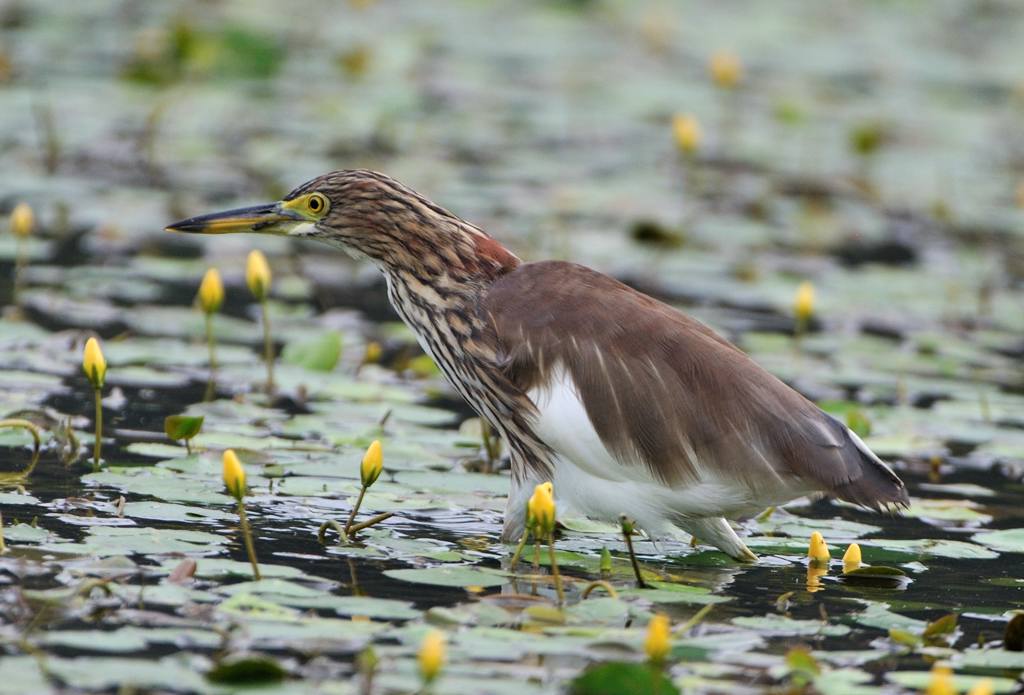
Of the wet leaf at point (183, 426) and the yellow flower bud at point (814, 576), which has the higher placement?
the wet leaf at point (183, 426)

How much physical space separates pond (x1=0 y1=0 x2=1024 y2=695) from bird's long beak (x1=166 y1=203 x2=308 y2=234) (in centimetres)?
83

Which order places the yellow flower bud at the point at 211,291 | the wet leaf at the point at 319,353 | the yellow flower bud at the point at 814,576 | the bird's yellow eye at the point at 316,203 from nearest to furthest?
the yellow flower bud at the point at 814,576 → the bird's yellow eye at the point at 316,203 → the yellow flower bud at the point at 211,291 → the wet leaf at the point at 319,353

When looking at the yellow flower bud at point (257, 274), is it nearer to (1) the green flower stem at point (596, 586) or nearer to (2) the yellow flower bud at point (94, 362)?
(2) the yellow flower bud at point (94, 362)

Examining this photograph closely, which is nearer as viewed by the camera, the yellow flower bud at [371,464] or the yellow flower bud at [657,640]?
the yellow flower bud at [657,640]

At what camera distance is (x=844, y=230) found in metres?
11.1

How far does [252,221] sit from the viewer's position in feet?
19.7

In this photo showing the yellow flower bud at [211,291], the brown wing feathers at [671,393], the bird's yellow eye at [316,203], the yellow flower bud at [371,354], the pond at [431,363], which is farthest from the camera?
the yellow flower bud at [371,354]

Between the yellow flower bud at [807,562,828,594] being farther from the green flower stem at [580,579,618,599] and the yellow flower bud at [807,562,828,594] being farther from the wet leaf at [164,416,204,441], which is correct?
the wet leaf at [164,416,204,441]

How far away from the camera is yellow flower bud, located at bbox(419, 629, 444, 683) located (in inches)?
152

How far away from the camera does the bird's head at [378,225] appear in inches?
230

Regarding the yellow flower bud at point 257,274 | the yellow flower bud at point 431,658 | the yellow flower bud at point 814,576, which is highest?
the yellow flower bud at point 257,274

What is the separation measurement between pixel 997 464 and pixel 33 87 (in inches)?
292

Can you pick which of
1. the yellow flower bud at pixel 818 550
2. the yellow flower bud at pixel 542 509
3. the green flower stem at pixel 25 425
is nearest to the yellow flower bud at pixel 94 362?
→ the green flower stem at pixel 25 425

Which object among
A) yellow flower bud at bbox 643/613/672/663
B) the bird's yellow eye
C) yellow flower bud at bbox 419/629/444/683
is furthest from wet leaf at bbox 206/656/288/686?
the bird's yellow eye
